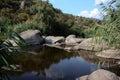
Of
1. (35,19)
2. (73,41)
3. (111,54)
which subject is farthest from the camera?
(35,19)

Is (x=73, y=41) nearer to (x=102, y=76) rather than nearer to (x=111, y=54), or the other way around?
(x=111, y=54)

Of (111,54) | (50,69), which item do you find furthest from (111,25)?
(111,54)

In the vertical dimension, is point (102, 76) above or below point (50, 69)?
above

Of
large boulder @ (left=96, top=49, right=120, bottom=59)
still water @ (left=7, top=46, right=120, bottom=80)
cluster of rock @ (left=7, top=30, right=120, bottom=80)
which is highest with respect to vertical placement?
cluster of rock @ (left=7, top=30, right=120, bottom=80)

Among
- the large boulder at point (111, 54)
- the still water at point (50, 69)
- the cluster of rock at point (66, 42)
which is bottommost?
the still water at point (50, 69)

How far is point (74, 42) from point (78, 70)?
1516cm

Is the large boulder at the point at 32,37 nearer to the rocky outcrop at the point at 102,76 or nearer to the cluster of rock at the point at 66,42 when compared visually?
the cluster of rock at the point at 66,42

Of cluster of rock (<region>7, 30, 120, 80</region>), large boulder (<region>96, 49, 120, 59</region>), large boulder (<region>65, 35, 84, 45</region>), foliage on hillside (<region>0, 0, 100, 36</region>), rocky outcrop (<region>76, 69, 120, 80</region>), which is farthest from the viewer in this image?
foliage on hillside (<region>0, 0, 100, 36</region>)

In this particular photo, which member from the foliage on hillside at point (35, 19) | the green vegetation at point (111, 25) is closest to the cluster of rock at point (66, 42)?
the foliage on hillside at point (35, 19)

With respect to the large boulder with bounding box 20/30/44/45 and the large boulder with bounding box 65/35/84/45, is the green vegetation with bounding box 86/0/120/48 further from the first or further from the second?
the large boulder with bounding box 65/35/84/45

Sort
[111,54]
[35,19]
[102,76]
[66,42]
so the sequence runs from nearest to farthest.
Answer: [102,76] → [111,54] → [66,42] → [35,19]

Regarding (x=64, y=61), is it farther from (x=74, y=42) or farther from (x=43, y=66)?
(x=74, y=42)

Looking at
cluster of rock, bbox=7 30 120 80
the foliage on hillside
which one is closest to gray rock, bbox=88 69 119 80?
cluster of rock, bbox=7 30 120 80

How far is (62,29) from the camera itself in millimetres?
39438
